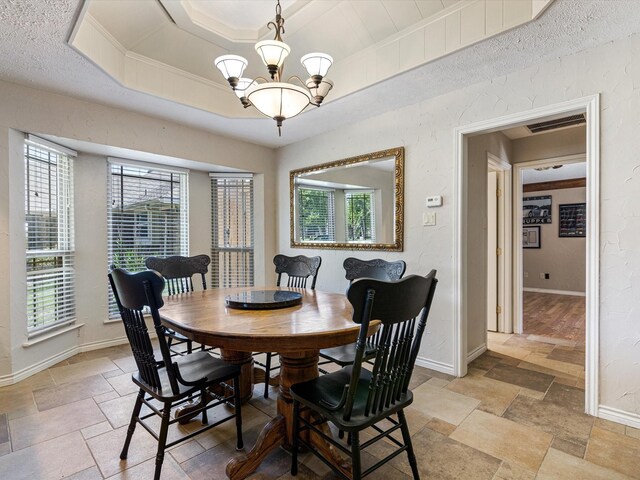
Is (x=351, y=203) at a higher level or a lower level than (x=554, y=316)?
higher

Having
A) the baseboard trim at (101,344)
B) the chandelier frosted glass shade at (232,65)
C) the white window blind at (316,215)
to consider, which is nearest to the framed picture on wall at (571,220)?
the white window blind at (316,215)

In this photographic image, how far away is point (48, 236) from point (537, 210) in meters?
8.38

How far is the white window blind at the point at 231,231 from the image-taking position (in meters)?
4.39

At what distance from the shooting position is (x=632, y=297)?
2025 millimetres

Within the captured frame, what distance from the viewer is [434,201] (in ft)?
9.40

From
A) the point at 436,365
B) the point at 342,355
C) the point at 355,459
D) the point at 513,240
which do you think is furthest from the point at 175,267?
the point at 513,240

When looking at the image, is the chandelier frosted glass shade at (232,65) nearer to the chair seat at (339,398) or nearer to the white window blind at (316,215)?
the chair seat at (339,398)

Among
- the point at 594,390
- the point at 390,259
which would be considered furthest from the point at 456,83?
the point at 594,390

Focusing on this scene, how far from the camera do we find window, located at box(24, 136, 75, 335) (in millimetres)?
2869

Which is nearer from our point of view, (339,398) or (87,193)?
(339,398)

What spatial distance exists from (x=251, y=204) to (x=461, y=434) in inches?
139

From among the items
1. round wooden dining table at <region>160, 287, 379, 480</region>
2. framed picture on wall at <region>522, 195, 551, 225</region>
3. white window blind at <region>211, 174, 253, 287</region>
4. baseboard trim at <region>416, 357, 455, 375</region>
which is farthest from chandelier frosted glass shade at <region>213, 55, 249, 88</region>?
framed picture on wall at <region>522, 195, 551, 225</region>

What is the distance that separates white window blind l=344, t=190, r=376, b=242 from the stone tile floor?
1.41 metres

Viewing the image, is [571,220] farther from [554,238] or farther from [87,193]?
[87,193]
